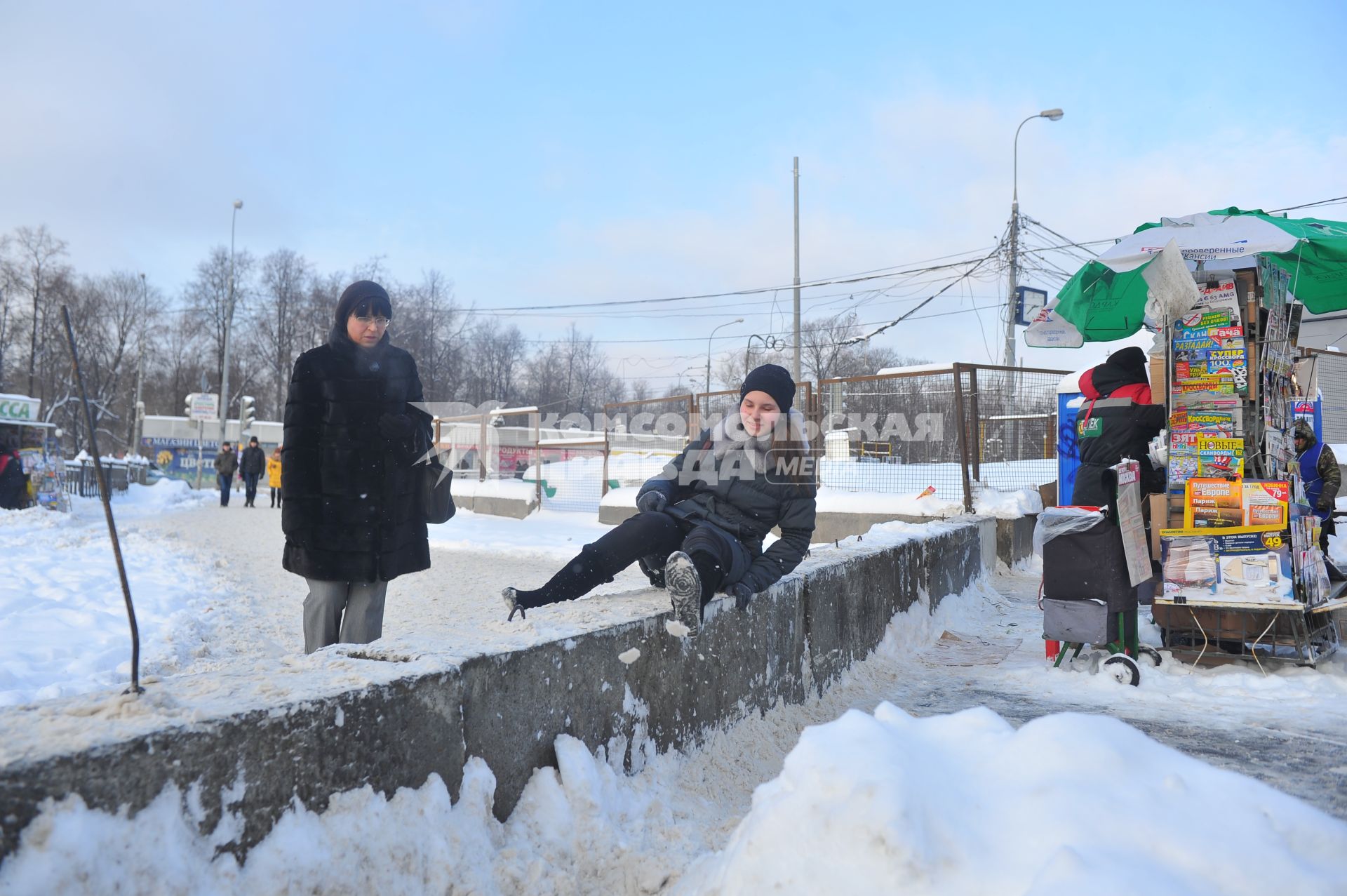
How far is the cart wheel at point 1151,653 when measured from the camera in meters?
5.10

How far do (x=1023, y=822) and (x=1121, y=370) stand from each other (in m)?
4.46

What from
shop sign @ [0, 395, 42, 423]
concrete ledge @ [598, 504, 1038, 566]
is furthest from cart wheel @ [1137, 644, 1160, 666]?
shop sign @ [0, 395, 42, 423]

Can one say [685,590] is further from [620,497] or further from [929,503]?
[620,497]

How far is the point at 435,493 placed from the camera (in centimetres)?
331

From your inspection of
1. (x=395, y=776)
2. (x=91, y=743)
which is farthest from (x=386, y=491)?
(x=91, y=743)

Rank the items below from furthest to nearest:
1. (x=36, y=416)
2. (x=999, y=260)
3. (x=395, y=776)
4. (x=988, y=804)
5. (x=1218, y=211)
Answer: (x=999, y=260) < (x=36, y=416) < (x=1218, y=211) < (x=395, y=776) < (x=988, y=804)

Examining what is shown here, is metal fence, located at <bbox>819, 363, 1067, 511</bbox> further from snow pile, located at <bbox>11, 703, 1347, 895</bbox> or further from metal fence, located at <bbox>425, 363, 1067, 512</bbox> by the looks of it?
snow pile, located at <bbox>11, 703, 1347, 895</bbox>

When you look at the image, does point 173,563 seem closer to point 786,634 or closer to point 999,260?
point 786,634

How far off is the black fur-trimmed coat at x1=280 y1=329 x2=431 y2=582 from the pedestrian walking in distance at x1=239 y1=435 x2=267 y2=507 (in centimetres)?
1928

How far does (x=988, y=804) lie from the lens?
68.6 inches

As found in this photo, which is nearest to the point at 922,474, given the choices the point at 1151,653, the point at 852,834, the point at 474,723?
the point at 1151,653

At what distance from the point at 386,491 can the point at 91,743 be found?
1849 millimetres

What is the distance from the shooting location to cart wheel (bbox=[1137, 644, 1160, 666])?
5.10m

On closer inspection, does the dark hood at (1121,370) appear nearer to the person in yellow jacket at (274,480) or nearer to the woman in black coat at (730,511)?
the woman in black coat at (730,511)
